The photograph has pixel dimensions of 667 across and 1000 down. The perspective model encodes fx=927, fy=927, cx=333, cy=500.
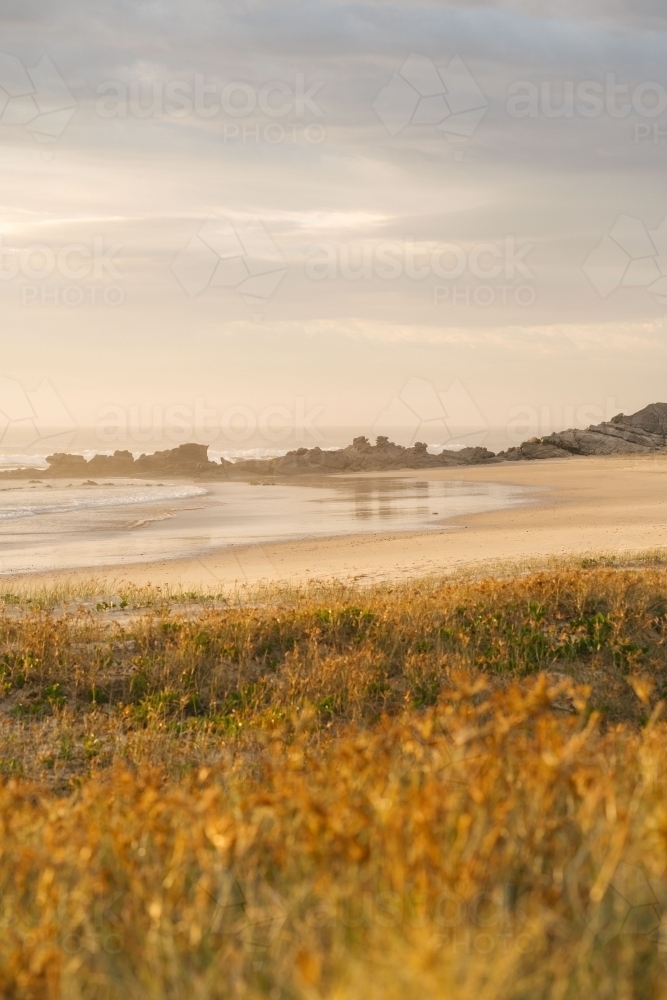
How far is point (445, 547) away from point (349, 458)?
41354 millimetres

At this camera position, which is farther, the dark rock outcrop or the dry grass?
the dark rock outcrop

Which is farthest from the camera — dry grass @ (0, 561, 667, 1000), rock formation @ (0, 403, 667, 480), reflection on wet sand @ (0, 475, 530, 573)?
rock formation @ (0, 403, 667, 480)

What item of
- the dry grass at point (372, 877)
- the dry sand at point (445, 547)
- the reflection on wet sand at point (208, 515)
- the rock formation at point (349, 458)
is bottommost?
the dry sand at point (445, 547)

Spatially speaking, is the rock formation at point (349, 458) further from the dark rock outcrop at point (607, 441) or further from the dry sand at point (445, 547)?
the dry sand at point (445, 547)

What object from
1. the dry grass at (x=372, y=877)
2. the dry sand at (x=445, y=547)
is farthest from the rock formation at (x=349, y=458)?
the dry grass at (x=372, y=877)

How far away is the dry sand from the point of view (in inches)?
779

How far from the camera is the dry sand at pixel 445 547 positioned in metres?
19.8

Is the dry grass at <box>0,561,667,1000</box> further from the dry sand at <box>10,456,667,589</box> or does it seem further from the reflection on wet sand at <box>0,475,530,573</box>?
the reflection on wet sand at <box>0,475,530,573</box>

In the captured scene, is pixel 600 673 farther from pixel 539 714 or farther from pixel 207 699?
pixel 539 714

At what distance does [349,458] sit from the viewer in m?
64.9

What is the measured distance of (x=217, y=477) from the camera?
6194cm

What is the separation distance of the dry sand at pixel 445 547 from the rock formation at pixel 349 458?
26.7 metres

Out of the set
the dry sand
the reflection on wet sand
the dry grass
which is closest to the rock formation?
the reflection on wet sand

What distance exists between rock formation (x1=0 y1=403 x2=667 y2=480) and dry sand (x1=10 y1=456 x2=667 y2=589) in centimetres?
2665
